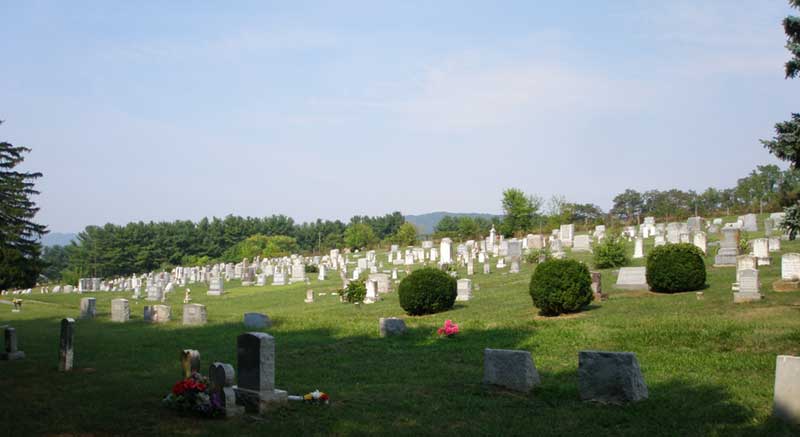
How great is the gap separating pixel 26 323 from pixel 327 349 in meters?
14.8

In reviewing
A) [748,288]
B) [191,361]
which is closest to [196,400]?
[191,361]

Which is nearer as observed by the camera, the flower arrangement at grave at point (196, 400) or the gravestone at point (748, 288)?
the flower arrangement at grave at point (196, 400)

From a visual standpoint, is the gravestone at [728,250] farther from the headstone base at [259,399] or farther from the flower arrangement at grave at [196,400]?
the flower arrangement at grave at [196,400]

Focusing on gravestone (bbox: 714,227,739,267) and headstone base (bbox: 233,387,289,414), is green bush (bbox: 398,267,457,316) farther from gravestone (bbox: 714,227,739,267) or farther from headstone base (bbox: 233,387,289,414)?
gravestone (bbox: 714,227,739,267)

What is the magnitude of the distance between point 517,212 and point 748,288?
50.8 metres

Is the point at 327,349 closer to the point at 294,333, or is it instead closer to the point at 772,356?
the point at 294,333

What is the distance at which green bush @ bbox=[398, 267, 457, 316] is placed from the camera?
22016mm

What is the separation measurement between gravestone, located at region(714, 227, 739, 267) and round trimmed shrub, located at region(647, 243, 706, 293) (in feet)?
23.6

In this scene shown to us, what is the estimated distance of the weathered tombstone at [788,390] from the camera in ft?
26.6

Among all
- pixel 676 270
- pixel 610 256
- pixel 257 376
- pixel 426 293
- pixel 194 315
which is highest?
pixel 610 256

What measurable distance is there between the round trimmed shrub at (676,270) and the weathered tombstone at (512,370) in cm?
1203

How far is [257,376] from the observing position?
9625 mm

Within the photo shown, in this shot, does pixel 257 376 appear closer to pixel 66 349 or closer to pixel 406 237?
pixel 66 349

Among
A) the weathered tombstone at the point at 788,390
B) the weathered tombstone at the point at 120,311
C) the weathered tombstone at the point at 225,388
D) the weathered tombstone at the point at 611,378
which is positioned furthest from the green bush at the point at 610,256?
the weathered tombstone at the point at 225,388
